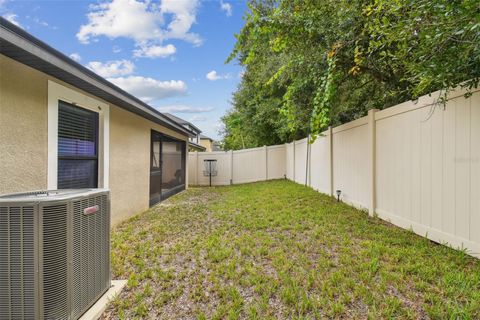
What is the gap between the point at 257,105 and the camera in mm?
11414

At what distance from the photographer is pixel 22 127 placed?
2496 mm

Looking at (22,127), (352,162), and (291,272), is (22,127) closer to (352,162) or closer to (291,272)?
(291,272)

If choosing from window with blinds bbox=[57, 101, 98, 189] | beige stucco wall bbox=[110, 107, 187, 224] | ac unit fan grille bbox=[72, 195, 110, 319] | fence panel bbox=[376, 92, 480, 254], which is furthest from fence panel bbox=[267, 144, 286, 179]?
ac unit fan grille bbox=[72, 195, 110, 319]

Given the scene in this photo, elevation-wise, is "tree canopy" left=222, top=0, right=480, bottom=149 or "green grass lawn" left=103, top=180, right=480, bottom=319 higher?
"tree canopy" left=222, top=0, right=480, bottom=149

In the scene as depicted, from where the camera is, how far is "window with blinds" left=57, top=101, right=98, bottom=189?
3.17m

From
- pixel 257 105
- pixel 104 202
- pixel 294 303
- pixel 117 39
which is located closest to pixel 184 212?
pixel 104 202

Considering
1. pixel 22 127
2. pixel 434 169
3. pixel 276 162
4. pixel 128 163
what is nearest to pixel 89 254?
pixel 22 127

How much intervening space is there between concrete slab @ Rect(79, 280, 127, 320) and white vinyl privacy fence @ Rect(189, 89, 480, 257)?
11.8ft

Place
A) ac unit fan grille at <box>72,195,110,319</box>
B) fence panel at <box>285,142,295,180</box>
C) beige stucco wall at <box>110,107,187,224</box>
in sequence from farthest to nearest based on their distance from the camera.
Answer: fence panel at <box>285,142,295,180</box> < beige stucco wall at <box>110,107,187,224</box> < ac unit fan grille at <box>72,195,110,319</box>

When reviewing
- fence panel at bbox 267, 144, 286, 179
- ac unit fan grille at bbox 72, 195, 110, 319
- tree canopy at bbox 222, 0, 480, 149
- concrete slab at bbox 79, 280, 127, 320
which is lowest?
concrete slab at bbox 79, 280, 127, 320

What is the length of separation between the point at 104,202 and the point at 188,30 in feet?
21.9

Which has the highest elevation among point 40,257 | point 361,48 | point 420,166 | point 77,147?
point 361,48

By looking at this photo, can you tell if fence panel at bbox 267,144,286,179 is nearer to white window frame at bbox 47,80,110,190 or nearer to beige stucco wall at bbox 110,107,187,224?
beige stucco wall at bbox 110,107,187,224

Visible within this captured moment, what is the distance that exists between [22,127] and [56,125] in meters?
0.44
